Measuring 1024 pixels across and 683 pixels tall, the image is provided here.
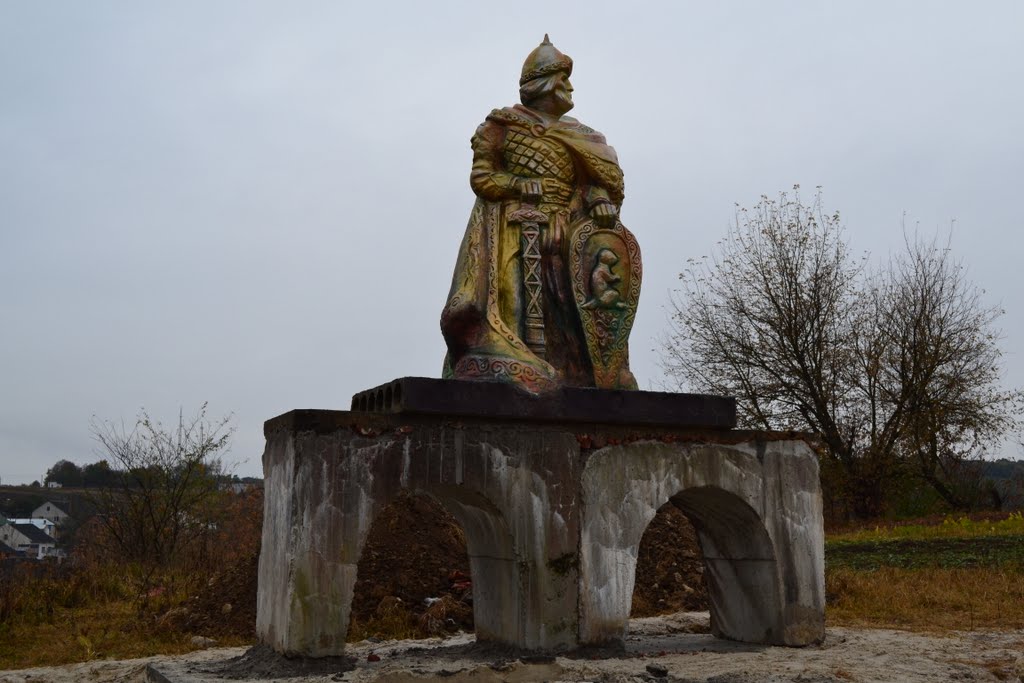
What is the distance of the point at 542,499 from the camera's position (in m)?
6.88

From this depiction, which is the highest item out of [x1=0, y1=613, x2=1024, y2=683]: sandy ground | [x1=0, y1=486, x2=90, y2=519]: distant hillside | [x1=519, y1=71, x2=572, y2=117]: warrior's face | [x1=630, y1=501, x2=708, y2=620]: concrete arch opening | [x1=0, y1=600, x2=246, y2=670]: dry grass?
[x1=519, y1=71, x2=572, y2=117]: warrior's face

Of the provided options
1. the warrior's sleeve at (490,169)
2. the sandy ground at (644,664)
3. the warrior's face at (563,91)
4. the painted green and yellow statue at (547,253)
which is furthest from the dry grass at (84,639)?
the warrior's face at (563,91)

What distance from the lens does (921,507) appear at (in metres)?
22.4

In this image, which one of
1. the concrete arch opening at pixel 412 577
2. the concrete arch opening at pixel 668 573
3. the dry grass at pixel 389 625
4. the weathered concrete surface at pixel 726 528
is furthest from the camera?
the concrete arch opening at pixel 668 573

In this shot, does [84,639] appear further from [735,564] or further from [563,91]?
[563,91]

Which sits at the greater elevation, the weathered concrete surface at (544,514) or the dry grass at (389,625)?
the weathered concrete surface at (544,514)

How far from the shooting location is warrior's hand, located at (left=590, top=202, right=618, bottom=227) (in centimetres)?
782

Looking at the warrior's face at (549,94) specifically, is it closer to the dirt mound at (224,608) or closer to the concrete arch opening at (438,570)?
the concrete arch opening at (438,570)

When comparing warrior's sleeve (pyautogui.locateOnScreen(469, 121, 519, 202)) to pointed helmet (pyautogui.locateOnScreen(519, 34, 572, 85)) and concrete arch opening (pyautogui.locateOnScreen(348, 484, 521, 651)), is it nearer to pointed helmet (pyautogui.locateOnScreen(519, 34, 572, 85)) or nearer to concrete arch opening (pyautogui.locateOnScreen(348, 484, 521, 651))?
pointed helmet (pyautogui.locateOnScreen(519, 34, 572, 85))

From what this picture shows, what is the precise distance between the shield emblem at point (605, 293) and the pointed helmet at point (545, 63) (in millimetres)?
1240

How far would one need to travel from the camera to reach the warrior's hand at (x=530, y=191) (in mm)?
7672

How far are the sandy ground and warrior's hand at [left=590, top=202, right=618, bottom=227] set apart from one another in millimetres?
3127

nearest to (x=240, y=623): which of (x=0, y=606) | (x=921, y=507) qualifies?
(x=0, y=606)

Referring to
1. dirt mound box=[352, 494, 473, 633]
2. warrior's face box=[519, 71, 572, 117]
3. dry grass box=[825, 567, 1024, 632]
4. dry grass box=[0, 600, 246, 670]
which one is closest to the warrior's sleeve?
warrior's face box=[519, 71, 572, 117]
